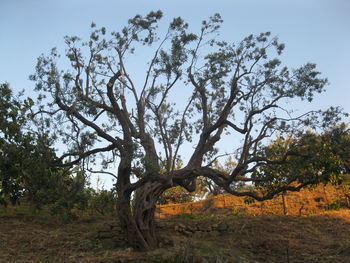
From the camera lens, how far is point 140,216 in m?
11.9

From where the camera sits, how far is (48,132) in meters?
12.5

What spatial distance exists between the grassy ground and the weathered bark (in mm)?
416

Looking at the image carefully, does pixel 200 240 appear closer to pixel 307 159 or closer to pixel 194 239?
pixel 194 239

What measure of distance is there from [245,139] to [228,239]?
384 cm

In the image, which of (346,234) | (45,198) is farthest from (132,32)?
(346,234)

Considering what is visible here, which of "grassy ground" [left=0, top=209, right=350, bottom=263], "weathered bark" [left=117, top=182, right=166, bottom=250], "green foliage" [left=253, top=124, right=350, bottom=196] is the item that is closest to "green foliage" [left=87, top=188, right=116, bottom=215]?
"grassy ground" [left=0, top=209, right=350, bottom=263]

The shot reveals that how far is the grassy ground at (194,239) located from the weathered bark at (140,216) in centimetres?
42

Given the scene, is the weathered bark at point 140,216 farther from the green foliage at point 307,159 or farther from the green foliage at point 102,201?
the green foliage at point 307,159

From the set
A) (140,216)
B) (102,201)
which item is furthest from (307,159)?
(102,201)

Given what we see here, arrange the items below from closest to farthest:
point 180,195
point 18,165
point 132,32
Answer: point 18,165 → point 132,32 → point 180,195

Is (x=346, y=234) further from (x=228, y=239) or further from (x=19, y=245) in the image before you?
(x=19, y=245)

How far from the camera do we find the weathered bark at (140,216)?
11.8 meters

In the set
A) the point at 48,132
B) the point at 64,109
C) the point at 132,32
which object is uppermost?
the point at 132,32

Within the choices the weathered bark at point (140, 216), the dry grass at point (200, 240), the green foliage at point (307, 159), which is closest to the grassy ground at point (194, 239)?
the dry grass at point (200, 240)
